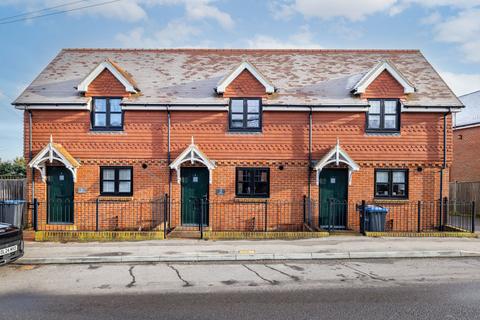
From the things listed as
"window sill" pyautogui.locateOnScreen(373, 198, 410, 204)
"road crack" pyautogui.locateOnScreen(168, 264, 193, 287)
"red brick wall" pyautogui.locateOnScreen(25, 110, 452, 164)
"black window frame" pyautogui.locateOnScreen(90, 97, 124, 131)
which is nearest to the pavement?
"road crack" pyautogui.locateOnScreen(168, 264, 193, 287)

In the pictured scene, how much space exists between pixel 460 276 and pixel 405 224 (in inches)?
249

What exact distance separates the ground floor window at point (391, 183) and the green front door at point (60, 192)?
40.4 feet

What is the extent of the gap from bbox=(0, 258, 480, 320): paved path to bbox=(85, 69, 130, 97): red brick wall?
7.37 metres

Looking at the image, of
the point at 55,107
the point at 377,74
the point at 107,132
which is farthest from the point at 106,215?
the point at 377,74

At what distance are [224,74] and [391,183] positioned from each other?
8.52 m

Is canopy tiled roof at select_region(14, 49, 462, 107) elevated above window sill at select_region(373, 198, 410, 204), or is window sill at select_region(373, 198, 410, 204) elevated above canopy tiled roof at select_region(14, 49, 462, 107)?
canopy tiled roof at select_region(14, 49, 462, 107)

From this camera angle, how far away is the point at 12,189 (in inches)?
609

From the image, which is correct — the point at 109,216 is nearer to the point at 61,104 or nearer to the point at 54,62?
the point at 61,104

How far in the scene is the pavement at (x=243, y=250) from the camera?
951 centimetres

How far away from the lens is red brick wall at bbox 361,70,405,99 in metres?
14.2

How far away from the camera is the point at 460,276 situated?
26.5 ft

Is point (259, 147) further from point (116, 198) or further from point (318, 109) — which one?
point (116, 198)

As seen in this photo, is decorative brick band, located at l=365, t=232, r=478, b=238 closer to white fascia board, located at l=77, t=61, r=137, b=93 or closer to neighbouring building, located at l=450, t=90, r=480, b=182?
white fascia board, located at l=77, t=61, r=137, b=93

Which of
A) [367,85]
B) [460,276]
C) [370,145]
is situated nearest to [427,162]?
[370,145]
